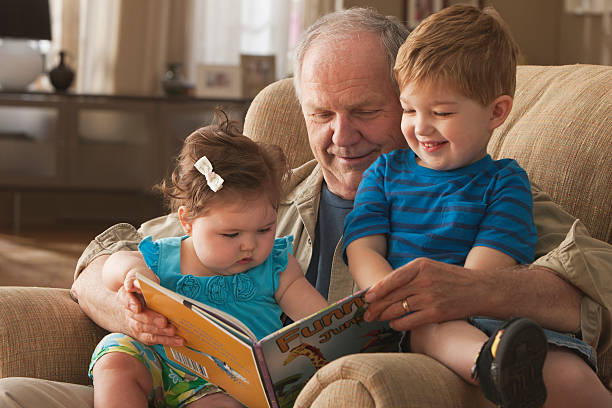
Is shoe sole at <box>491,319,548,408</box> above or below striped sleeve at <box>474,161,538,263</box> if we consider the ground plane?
below

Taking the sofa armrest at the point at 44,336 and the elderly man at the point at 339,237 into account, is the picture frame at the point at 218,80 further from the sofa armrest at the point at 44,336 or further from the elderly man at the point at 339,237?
the sofa armrest at the point at 44,336

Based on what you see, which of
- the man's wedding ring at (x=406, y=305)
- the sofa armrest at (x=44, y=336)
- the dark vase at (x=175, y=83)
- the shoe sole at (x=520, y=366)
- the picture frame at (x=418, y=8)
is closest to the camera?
the shoe sole at (x=520, y=366)

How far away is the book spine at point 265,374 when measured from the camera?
1084 millimetres

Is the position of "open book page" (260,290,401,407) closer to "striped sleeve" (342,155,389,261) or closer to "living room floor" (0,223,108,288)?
"striped sleeve" (342,155,389,261)

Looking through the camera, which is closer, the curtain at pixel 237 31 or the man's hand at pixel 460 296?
the man's hand at pixel 460 296

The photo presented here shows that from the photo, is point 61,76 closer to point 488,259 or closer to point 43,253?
point 43,253

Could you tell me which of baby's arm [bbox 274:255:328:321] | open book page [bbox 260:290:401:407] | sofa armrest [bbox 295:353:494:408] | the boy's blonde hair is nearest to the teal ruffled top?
baby's arm [bbox 274:255:328:321]

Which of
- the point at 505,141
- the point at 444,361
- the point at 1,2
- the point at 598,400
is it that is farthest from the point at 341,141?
the point at 1,2

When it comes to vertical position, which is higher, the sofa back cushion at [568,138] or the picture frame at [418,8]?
the picture frame at [418,8]

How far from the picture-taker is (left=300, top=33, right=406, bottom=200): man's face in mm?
1643

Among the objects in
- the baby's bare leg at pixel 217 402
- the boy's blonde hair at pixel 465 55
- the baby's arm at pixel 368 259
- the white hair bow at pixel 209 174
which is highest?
the boy's blonde hair at pixel 465 55

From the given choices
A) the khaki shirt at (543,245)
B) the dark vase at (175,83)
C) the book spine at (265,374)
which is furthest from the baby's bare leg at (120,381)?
the dark vase at (175,83)

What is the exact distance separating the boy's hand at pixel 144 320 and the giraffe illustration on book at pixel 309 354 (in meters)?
0.22

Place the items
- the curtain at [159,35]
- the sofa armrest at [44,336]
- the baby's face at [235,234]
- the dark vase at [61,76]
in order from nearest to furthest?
the baby's face at [235,234] → the sofa armrest at [44,336] → the dark vase at [61,76] → the curtain at [159,35]
